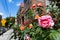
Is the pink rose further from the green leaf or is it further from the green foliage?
the green leaf

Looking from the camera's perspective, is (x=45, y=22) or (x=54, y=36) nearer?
(x=54, y=36)

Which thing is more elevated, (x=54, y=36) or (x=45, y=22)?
(x=45, y=22)

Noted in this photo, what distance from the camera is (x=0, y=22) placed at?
206 inches

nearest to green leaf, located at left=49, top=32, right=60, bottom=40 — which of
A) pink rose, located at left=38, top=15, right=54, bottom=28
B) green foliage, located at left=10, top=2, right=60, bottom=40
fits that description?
green foliage, located at left=10, top=2, right=60, bottom=40

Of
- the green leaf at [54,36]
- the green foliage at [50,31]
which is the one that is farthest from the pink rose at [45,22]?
the green leaf at [54,36]

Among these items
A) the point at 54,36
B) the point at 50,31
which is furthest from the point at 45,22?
the point at 54,36

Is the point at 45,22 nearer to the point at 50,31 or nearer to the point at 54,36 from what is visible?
the point at 50,31

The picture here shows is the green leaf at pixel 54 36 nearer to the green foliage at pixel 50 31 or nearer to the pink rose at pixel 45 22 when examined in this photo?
the green foliage at pixel 50 31

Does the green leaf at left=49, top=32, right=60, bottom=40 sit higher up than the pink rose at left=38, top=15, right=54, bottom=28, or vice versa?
the pink rose at left=38, top=15, right=54, bottom=28

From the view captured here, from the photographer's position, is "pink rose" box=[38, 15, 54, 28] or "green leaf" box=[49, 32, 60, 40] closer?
"green leaf" box=[49, 32, 60, 40]

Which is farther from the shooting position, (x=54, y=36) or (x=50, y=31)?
(x=50, y=31)

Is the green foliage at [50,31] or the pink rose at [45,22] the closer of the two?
the green foliage at [50,31]

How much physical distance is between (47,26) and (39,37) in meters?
0.20

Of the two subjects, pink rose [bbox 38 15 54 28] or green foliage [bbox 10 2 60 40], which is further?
pink rose [bbox 38 15 54 28]
